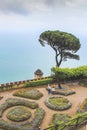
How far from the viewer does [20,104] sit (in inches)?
1380

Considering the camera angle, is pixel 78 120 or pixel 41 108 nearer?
pixel 78 120

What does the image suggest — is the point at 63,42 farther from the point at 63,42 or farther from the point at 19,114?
the point at 19,114

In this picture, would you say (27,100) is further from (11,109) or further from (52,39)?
(52,39)

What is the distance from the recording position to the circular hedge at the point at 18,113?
3042 centimetres

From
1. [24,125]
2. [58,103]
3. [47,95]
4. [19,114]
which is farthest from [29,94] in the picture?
[24,125]

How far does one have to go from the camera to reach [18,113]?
3167cm

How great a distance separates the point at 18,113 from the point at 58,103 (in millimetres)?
6811

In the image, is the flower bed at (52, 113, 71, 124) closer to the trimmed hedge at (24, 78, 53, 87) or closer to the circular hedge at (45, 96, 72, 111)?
the circular hedge at (45, 96, 72, 111)

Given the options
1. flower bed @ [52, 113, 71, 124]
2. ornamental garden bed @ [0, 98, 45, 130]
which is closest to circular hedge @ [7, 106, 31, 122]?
ornamental garden bed @ [0, 98, 45, 130]

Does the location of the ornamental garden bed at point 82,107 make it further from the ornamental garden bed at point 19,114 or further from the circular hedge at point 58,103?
the ornamental garden bed at point 19,114

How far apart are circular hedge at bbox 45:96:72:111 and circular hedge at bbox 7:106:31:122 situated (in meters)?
3.67

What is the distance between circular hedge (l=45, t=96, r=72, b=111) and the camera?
34622 mm

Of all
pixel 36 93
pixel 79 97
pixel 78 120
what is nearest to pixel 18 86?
pixel 36 93

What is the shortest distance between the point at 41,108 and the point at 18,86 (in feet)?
31.5
